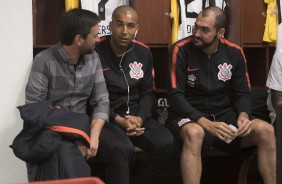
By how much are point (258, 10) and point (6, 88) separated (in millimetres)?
2009

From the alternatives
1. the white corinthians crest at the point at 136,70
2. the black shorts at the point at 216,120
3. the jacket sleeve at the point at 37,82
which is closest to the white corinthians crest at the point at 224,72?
the black shorts at the point at 216,120

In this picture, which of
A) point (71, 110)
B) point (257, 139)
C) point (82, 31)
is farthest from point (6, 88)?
point (257, 139)

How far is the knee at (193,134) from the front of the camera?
2535 millimetres

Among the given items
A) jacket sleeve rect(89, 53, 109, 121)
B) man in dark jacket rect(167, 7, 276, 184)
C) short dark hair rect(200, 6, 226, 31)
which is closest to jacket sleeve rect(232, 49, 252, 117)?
man in dark jacket rect(167, 7, 276, 184)

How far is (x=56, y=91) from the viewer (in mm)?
2414

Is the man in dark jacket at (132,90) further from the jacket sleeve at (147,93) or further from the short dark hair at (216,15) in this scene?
the short dark hair at (216,15)

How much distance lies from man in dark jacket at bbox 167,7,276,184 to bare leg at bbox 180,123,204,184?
56 mm

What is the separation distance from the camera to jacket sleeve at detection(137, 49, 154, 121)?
109 inches

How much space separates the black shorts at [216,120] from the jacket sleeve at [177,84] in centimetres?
6

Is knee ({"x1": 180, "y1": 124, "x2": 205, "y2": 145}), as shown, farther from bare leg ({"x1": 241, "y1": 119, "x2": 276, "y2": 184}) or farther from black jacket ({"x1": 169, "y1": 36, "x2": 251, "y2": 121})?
bare leg ({"x1": 241, "y1": 119, "x2": 276, "y2": 184})

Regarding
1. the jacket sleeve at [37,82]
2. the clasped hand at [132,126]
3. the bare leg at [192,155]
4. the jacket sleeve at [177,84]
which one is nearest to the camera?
the jacket sleeve at [37,82]

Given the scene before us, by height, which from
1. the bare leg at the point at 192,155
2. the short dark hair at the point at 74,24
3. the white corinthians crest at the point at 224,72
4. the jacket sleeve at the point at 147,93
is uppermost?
the short dark hair at the point at 74,24

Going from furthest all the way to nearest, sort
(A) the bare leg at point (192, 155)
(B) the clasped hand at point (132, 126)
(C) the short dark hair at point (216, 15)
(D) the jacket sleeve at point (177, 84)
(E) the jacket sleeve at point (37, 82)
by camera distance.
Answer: (C) the short dark hair at point (216, 15) → (D) the jacket sleeve at point (177, 84) → (B) the clasped hand at point (132, 126) → (A) the bare leg at point (192, 155) → (E) the jacket sleeve at point (37, 82)

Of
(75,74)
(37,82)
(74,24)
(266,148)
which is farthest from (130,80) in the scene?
(266,148)
